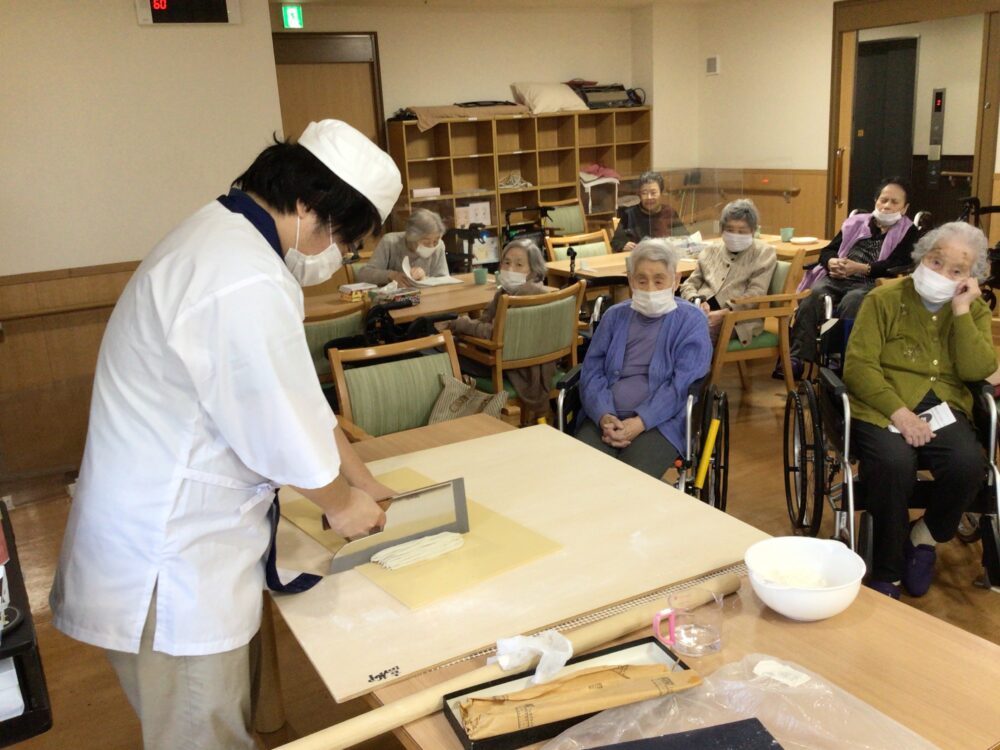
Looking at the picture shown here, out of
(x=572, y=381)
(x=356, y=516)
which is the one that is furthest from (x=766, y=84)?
(x=356, y=516)

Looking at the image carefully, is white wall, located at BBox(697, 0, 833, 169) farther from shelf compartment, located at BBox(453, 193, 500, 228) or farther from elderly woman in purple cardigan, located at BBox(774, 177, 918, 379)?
elderly woman in purple cardigan, located at BBox(774, 177, 918, 379)

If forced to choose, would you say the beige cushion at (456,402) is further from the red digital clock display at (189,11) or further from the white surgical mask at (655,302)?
the red digital clock display at (189,11)

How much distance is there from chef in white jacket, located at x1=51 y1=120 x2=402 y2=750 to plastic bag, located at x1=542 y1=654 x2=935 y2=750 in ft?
1.80

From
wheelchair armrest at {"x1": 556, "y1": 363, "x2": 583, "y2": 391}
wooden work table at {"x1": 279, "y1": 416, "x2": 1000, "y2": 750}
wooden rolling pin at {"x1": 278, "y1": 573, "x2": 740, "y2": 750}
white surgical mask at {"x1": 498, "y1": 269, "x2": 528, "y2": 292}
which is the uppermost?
white surgical mask at {"x1": 498, "y1": 269, "x2": 528, "y2": 292}

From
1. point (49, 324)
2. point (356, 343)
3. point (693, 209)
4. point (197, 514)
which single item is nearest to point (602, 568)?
point (197, 514)

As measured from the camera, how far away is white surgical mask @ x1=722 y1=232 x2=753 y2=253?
174 inches

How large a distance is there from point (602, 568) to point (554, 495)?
35cm

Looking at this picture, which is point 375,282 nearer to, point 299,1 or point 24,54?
point 24,54

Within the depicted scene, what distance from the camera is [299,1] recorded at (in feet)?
20.1

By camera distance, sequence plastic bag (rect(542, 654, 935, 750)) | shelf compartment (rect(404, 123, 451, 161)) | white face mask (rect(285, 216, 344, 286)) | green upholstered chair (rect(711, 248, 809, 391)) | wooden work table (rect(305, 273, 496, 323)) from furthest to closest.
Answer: shelf compartment (rect(404, 123, 451, 161)) → green upholstered chair (rect(711, 248, 809, 391)) → wooden work table (rect(305, 273, 496, 323)) → white face mask (rect(285, 216, 344, 286)) → plastic bag (rect(542, 654, 935, 750))

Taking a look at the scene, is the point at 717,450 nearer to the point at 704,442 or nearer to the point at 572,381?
the point at 704,442

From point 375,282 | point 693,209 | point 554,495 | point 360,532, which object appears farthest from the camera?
point 693,209

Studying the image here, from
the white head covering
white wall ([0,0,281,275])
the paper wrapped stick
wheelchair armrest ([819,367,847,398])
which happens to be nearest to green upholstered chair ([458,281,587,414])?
wheelchair armrest ([819,367,847,398])

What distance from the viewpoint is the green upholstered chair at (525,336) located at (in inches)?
139
